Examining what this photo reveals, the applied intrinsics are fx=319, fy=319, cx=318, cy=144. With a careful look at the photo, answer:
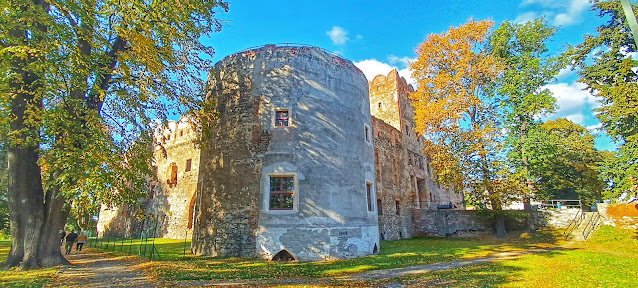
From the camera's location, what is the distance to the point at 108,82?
436 inches

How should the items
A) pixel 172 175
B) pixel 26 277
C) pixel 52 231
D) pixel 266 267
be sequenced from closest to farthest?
pixel 26 277, pixel 266 267, pixel 52 231, pixel 172 175

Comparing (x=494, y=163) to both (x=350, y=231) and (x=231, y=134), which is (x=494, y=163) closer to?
(x=350, y=231)

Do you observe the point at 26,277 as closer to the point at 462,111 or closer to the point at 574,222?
the point at 462,111

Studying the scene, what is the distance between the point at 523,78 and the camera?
21.1 meters

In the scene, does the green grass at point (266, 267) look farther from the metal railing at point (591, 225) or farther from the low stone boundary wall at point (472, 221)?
the low stone boundary wall at point (472, 221)

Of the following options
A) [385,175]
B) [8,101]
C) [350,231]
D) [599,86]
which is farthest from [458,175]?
[8,101]

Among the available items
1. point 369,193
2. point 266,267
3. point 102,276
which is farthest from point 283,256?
point 102,276

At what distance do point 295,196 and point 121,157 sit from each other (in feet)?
19.6

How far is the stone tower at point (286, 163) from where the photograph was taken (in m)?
12.0

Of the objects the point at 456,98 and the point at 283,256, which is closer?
the point at 283,256

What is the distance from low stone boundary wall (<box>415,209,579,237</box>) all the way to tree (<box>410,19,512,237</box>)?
6.09 feet

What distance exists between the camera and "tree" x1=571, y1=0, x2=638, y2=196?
16328mm

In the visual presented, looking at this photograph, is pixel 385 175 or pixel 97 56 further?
pixel 385 175

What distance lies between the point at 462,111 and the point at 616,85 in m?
7.78
